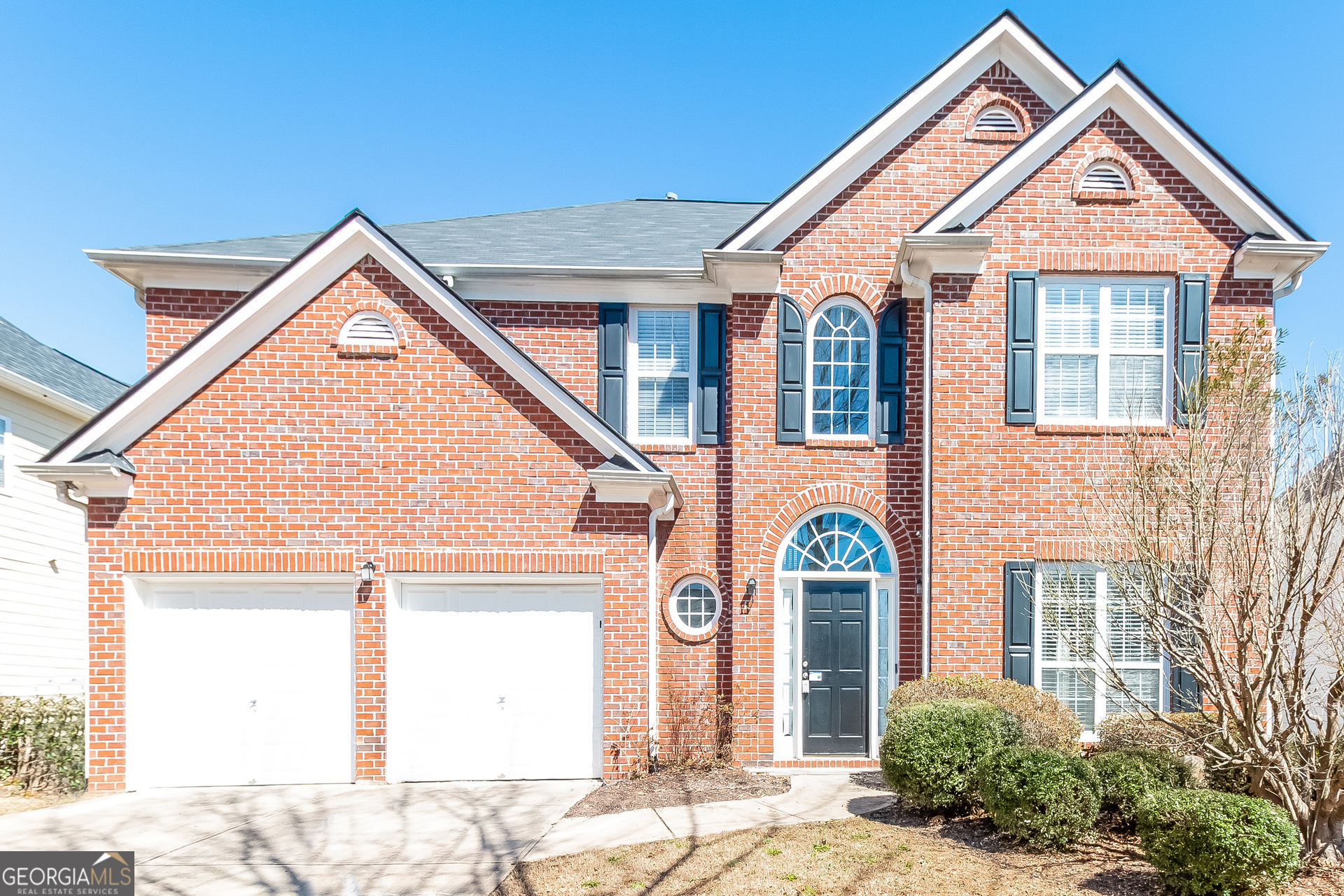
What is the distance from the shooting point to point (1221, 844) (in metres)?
5.52

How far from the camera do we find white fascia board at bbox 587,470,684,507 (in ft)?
30.9

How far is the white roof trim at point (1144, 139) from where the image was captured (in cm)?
1030

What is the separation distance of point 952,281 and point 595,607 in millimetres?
5968

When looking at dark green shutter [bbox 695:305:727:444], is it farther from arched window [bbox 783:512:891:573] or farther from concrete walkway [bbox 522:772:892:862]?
concrete walkway [bbox 522:772:892:862]

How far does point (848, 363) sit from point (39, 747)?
10.9 meters

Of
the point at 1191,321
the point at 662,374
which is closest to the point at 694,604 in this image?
the point at 662,374

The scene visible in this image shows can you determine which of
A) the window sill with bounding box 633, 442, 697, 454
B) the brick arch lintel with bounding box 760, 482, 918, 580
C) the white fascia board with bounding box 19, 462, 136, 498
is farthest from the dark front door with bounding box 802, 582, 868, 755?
the white fascia board with bounding box 19, 462, 136, 498

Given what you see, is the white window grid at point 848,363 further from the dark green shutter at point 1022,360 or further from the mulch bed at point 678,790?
the mulch bed at point 678,790

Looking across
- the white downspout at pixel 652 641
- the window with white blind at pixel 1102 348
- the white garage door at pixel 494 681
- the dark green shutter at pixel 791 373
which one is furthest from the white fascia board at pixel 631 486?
the window with white blind at pixel 1102 348

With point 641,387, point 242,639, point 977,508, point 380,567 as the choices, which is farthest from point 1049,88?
point 242,639

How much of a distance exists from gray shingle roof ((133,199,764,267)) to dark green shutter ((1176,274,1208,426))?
20.1ft

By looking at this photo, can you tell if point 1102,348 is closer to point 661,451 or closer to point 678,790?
point 661,451

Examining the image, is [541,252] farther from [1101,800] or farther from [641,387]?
[1101,800]

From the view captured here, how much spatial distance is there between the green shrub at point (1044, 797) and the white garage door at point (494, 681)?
15.3 ft
